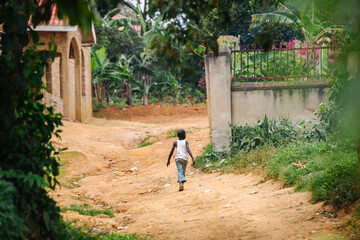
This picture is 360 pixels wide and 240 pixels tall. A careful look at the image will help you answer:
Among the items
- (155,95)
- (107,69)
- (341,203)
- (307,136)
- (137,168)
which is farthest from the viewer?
(155,95)

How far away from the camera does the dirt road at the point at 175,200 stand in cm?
561

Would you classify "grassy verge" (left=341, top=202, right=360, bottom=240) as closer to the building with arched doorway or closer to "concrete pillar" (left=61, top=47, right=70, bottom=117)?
the building with arched doorway

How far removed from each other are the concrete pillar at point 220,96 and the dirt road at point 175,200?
40.6 inches

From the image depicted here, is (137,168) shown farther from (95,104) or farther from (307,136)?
(95,104)

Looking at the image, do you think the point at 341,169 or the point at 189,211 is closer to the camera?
the point at 341,169

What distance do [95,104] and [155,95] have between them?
6.01 m

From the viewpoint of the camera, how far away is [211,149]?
11438mm

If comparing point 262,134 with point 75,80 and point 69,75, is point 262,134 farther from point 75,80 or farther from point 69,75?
point 75,80

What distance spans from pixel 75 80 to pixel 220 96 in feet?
39.3

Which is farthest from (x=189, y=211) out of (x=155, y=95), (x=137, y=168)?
(x=155, y=95)

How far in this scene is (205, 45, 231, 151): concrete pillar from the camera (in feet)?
35.4

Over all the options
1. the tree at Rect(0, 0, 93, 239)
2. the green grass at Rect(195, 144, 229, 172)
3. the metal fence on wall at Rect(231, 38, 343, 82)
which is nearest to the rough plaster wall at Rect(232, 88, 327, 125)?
the metal fence on wall at Rect(231, 38, 343, 82)

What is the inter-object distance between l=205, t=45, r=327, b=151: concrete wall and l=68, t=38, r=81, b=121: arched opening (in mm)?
10317

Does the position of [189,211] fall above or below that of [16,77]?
below
